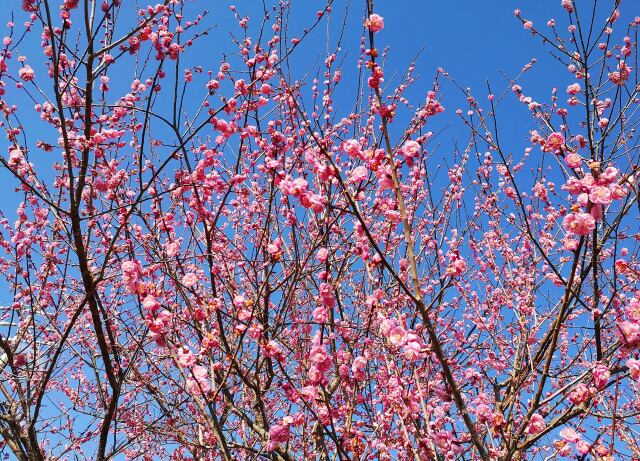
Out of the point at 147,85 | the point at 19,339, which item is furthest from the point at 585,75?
the point at 19,339

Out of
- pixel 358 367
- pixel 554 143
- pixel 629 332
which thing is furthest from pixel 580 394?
pixel 554 143

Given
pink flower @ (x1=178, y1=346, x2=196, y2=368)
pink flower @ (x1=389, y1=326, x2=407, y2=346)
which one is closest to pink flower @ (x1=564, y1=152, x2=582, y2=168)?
pink flower @ (x1=389, y1=326, x2=407, y2=346)

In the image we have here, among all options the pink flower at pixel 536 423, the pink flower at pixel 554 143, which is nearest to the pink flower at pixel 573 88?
the pink flower at pixel 554 143

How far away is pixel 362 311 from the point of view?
5.94m

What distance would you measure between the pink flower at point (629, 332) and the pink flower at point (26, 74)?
4317 mm

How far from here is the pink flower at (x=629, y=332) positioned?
8.63ft

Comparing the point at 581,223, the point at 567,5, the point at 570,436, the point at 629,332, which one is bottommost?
the point at 570,436

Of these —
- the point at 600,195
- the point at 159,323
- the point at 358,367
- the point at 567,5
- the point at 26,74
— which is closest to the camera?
the point at 600,195

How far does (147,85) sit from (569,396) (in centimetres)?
422

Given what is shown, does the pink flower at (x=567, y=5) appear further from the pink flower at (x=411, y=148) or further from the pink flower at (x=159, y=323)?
the pink flower at (x=159, y=323)

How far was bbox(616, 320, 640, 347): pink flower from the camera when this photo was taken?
8.63 ft

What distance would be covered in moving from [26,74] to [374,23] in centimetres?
272

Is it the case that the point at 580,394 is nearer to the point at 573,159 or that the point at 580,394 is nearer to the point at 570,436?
the point at 570,436

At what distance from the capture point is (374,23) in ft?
8.90
